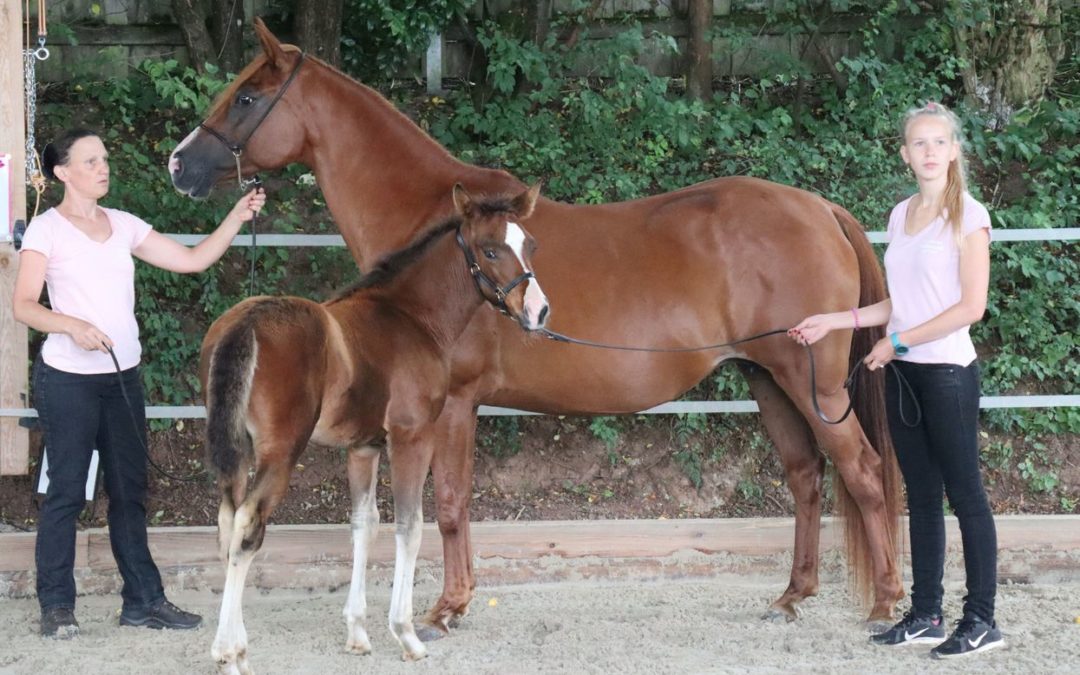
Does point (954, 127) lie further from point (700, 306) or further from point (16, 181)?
point (16, 181)

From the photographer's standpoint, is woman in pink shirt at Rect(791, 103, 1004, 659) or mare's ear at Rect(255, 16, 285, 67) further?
mare's ear at Rect(255, 16, 285, 67)

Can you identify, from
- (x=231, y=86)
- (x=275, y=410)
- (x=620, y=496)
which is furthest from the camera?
(x=620, y=496)

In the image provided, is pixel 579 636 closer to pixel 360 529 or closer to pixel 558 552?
pixel 558 552

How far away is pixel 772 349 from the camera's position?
15.3 feet

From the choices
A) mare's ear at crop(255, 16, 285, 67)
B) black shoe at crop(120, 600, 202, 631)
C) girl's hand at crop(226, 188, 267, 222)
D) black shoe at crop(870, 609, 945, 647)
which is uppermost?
mare's ear at crop(255, 16, 285, 67)

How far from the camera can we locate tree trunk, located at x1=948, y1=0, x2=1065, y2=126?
7.68 m

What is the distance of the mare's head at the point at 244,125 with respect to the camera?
4.52 metres

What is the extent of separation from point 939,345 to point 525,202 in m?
1.59

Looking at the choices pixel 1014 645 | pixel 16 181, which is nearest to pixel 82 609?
pixel 16 181

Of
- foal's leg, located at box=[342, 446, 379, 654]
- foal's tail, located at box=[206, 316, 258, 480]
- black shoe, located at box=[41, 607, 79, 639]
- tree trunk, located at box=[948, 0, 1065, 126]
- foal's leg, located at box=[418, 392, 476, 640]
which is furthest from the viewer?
tree trunk, located at box=[948, 0, 1065, 126]

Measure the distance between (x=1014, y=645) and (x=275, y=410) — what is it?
9.52ft

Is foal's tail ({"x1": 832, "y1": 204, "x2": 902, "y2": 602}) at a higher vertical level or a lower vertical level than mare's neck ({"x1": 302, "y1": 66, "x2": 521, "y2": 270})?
lower

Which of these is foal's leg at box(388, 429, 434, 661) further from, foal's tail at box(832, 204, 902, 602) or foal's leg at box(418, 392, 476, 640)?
foal's tail at box(832, 204, 902, 602)

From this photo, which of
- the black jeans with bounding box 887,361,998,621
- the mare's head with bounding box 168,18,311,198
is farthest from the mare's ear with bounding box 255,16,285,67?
the black jeans with bounding box 887,361,998,621
